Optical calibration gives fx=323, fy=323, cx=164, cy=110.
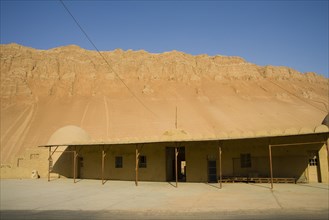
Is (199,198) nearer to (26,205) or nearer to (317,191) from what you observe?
(317,191)

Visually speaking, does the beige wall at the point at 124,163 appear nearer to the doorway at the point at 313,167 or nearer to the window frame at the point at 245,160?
the window frame at the point at 245,160

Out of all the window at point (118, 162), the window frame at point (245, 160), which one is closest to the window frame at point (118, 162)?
the window at point (118, 162)

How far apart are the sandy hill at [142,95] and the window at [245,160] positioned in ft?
100

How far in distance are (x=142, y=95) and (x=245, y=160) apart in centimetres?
4898

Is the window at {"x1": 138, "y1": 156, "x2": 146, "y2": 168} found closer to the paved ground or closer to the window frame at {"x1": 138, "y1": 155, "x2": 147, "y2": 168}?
the window frame at {"x1": 138, "y1": 155, "x2": 147, "y2": 168}

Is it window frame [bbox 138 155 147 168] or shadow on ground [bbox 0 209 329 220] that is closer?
shadow on ground [bbox 0 209 329 220]

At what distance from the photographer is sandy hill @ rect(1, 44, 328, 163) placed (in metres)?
56.6

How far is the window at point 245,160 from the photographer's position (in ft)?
66.6

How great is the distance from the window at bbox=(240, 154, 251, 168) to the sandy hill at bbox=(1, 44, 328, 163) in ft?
100

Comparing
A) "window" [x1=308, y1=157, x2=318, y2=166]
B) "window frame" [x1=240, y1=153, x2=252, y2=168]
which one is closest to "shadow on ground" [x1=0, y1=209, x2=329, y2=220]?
"window" [x1=308, y1=157, x2=318, y2=166]

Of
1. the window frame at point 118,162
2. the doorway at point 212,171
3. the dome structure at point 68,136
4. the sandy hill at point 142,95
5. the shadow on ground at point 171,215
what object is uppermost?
the sandy hill at point 142,95

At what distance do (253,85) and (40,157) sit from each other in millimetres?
58451

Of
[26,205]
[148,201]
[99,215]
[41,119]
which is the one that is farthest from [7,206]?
[41,119]

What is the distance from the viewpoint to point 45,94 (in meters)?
67.1
